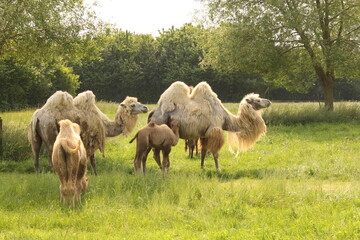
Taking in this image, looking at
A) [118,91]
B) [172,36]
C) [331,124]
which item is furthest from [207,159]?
[172,36]

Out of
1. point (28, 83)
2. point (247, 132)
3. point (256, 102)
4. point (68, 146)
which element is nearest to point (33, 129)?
point (68, 146)

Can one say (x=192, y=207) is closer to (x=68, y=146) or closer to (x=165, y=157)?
(x=68, y=146)

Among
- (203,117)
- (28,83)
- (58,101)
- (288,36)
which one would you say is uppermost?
(288,36)

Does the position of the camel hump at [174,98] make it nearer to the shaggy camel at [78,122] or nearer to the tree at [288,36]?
the shaggy camel at [78,122]

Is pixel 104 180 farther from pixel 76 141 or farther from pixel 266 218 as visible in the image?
pixel 266 218

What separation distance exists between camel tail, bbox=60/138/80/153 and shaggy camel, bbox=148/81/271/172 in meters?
3.61

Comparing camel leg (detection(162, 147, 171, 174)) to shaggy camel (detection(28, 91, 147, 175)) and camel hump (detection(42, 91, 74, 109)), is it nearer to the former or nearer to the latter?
shaggy camel (detection(28, 91, 147, 175))

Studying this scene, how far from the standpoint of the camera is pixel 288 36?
784 inches

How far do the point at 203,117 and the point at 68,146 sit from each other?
441 centimetres

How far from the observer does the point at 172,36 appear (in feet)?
182

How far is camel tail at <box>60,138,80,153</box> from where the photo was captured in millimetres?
6027

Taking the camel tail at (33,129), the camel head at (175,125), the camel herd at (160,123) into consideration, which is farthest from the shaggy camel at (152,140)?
the camel tail at (33,129)

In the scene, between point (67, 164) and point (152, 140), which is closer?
point (67, 164)

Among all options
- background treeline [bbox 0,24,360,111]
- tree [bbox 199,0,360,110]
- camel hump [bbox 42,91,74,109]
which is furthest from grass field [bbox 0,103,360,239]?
background treeline [bbox 0,24,360,111]
